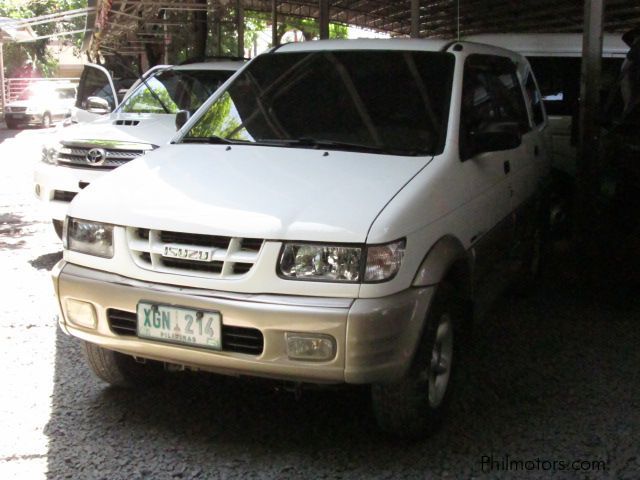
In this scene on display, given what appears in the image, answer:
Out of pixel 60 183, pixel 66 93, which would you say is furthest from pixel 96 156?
pixel 66 93

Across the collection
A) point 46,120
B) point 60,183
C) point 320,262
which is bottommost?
point 46,120

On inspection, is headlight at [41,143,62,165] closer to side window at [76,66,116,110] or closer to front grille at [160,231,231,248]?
side window at [76,66,116,110]

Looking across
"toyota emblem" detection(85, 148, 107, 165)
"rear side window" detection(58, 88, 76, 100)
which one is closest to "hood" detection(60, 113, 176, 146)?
"toyota emblem" detection(85, 148, 107, 165)

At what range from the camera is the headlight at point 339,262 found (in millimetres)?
2895

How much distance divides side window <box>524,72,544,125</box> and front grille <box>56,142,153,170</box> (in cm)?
311

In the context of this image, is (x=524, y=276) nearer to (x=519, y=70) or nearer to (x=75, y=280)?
(x=519, y=70)

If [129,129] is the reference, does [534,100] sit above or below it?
above

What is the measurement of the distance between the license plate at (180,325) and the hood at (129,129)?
11.3 feet

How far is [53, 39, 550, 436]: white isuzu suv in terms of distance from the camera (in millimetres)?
2898

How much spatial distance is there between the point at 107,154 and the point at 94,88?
3912 mm

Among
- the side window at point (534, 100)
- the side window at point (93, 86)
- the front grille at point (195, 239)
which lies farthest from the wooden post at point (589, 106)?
the side window at point (93, 86)

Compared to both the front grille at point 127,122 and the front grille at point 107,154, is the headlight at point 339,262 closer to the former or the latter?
the front grille at point 107,154

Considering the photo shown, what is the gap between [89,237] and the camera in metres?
3.36

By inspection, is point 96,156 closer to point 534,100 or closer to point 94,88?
point 534,100
